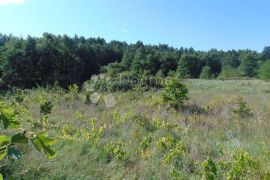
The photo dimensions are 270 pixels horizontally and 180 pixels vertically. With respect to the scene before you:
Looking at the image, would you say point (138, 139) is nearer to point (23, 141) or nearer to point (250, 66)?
point (23, 141)

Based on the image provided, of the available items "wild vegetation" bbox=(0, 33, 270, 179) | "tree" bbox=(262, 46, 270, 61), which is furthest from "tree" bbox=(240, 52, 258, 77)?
"wild vegetation" bbox=(0, 33, 270, 179)

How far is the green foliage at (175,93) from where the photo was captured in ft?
33.9

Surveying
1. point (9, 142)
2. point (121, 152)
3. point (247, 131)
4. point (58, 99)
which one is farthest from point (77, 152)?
point (58, 99)

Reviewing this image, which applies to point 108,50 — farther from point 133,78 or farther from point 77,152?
point 77,152

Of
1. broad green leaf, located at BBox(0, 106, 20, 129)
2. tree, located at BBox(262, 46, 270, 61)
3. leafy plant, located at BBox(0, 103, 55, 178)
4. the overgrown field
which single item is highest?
tree, located at BBox(262, 46, 270, 61)

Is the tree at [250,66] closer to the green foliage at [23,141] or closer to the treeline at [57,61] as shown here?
the treeline at [57,61]

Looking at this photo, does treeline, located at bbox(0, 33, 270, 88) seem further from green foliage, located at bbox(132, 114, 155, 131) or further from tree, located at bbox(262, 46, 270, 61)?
tree, located at bbox(262, 46, 270, 61)

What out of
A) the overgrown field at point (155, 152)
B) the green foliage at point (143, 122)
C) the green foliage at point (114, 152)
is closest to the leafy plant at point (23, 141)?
the overgrown field at point (155, 152)

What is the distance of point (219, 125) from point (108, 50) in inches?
1596

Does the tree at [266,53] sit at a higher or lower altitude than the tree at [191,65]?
higher

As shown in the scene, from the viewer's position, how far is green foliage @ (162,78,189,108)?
10.3m

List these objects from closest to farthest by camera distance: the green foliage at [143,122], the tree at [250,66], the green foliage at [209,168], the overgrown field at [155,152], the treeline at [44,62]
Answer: the green foliage at [209,168] < the overgrown field at [155,152] < the green foliage at [143,122] < the treeline at [44,62] < the tree at [250,66]

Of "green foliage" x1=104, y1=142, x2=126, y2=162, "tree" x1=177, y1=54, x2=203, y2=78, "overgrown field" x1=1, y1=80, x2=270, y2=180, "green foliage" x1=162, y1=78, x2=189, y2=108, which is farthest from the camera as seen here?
"tree" x1=177, y1=54, x2=203, y2=78

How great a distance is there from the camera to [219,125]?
7.35 m
